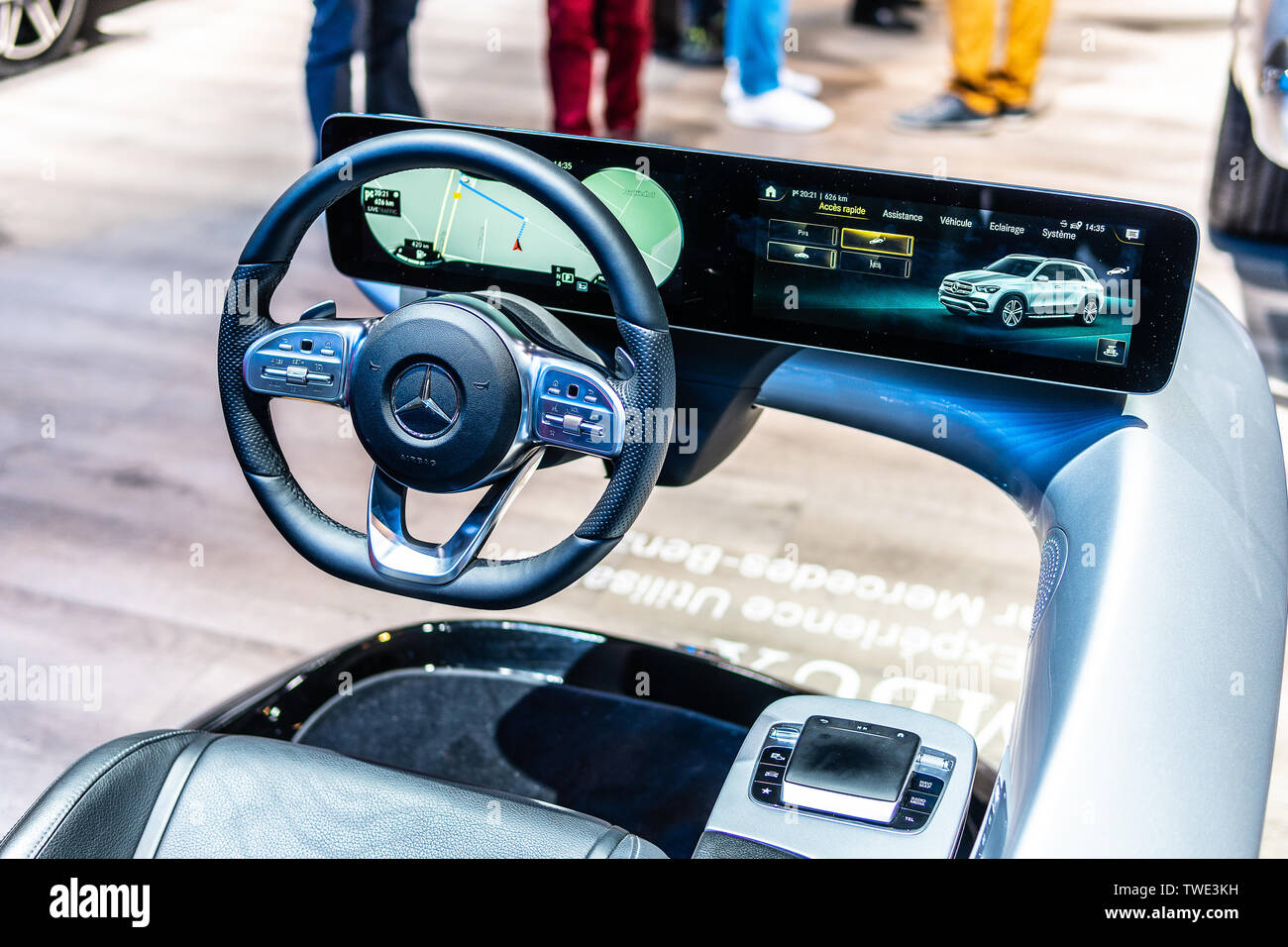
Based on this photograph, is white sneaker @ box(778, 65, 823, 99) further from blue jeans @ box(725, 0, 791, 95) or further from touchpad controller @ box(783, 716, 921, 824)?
touchpad controller @ box(783, 716, 921, 824)

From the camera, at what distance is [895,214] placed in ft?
3.32

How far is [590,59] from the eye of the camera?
3.47 meters

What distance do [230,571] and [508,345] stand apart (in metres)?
1.31

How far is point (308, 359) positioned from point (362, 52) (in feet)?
8.21

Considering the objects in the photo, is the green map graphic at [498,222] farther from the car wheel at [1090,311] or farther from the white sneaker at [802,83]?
the white sneaker at [802,83]

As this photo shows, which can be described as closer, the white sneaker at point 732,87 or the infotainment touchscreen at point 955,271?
the infotainment touchscreen at point 955,271

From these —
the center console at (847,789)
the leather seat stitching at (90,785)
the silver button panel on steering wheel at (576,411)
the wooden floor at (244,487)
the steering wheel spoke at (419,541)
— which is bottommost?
the wooden floor at (244,487)

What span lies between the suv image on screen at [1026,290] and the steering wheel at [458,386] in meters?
0.25

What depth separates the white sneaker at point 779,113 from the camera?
4.05 metres

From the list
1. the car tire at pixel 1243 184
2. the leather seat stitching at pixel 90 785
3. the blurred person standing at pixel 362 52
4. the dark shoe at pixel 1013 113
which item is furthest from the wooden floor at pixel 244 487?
the leather seat stitching at pixel 90 785

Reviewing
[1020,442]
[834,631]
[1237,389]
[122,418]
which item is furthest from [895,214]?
[122,418]

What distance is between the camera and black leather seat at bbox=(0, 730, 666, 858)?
3.00 ft

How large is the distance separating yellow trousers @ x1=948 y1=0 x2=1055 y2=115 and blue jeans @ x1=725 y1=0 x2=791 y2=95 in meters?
0.55
